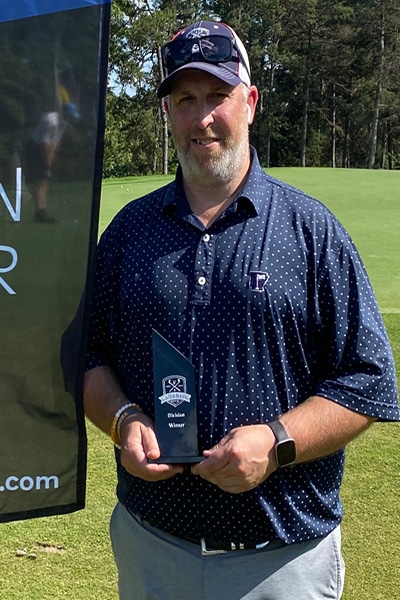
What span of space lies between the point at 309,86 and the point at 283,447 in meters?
52.8

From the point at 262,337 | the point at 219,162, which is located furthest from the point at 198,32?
the point at 262,337

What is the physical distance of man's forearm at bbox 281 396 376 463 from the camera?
1.79m

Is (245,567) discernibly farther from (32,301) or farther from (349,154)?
(349,154)

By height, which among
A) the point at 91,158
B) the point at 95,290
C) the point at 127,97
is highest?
the point at 127,97

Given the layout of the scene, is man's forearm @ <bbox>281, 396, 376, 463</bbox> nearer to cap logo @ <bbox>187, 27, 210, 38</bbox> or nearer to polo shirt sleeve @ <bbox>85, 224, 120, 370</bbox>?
polo shirt sleeve @ <bbox>85, 224, 120, 370</bbox>

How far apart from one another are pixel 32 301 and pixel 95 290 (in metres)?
0.29

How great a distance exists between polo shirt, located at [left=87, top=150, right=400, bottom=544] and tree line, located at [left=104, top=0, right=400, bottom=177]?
40729 millimetres

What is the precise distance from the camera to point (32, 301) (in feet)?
5.87

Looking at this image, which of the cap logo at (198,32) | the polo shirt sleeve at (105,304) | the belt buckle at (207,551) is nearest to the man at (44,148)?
the polo shirt sleeve at (105,304)

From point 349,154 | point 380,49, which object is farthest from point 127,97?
point 349,154

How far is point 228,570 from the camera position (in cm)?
188

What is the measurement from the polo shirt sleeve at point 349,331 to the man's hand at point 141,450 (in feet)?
1.38

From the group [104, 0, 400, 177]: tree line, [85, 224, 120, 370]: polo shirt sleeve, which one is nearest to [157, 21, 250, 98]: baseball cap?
[85, 224, 120, 370]: polo shirt sleeve

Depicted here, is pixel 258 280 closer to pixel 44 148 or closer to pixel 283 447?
pixel 283 447
